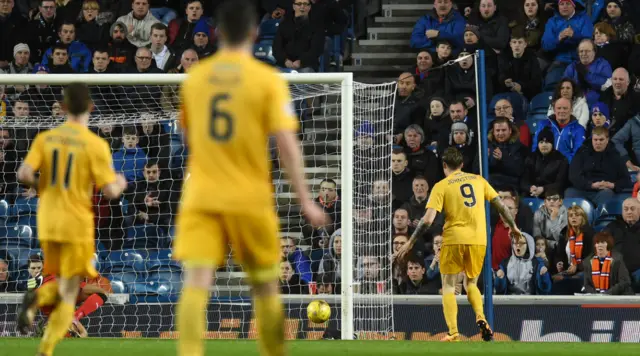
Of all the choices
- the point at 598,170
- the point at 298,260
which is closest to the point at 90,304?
the point at 298,260

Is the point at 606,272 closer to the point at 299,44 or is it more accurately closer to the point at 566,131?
the point at 566,131

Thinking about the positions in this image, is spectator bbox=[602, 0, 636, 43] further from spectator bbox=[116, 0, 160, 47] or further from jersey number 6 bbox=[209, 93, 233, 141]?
jersey number 6 bbox=[209, 93, 233, 141]

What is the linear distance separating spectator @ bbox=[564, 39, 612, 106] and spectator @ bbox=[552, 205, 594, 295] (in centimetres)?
223

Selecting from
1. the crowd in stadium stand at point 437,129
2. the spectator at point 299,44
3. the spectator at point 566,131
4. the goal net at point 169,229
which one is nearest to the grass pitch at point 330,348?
the goal net at point 169,229

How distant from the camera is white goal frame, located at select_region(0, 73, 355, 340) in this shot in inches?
443

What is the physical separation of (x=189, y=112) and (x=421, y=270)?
7997 millimetres

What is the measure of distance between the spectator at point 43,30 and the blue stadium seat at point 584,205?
7897 mm

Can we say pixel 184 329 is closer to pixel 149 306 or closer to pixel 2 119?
pixel 149 306

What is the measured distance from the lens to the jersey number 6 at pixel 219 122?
16.5 feet

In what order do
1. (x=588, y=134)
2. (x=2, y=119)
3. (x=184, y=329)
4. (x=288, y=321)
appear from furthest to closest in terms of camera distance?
1. (x=588, y=134)
2. (x=2, y=119)
3. (x=288, y=321)
4. (x=184, y=329)

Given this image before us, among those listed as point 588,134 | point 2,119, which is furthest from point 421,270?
point 2,119

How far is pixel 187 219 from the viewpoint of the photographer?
5.04m

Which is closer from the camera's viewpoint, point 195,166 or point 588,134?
point 195,166

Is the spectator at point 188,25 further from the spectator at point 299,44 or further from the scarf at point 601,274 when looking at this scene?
the scarf at point 601,274
